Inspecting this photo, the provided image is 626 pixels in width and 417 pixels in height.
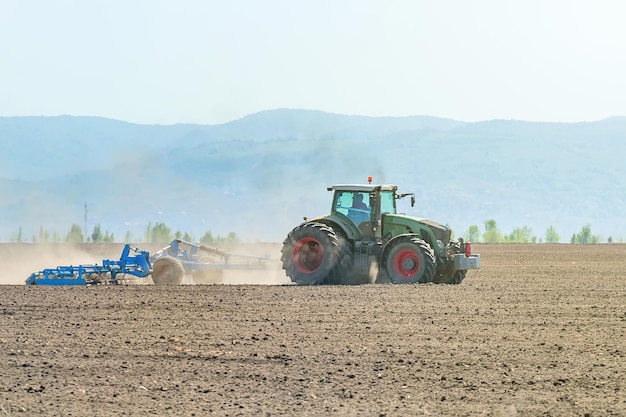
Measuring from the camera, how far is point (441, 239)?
24.4 meters

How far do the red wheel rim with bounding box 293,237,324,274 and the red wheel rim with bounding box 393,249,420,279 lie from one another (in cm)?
159

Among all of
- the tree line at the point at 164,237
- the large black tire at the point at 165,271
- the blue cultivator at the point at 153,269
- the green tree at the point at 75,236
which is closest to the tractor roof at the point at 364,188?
the blue cultivator at the point at 153,269

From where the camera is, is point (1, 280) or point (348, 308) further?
point (1, 280)

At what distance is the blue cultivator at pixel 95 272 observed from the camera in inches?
960

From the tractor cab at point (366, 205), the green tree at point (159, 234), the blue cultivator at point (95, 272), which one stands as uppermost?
the green tree at point (159, 234)

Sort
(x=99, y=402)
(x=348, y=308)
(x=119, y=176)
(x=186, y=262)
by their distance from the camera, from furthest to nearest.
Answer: (x=119, y=176), (x=186, y=262), (x=348, y=308), (x=99, y=402)

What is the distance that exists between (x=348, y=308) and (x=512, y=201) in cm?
17794

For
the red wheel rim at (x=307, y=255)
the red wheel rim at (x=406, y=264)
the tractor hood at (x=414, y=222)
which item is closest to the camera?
the red wheel rim at (x=406, y=264)

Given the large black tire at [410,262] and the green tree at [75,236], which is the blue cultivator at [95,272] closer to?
the large black tire at [410,262]

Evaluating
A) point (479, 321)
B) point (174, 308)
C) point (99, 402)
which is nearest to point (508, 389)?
point (99, 402)

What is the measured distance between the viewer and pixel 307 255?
79.6ft

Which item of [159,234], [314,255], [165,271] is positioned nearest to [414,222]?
[314,255]

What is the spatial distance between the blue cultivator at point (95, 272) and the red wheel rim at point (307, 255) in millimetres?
3207

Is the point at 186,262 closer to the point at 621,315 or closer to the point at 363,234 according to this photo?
the point at 363,234
